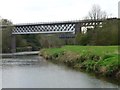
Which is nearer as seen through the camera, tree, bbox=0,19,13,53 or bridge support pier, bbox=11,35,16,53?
tree, bbox=0,19,13,53

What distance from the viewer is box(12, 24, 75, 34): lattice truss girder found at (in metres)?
106

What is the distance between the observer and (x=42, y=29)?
11056 cm

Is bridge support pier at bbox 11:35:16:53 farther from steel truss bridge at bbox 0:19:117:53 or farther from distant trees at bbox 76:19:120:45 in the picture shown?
distant trees at bbox 76:19:120:45

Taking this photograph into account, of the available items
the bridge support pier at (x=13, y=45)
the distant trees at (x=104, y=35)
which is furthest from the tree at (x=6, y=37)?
the distant trees at (x=104, y=35)

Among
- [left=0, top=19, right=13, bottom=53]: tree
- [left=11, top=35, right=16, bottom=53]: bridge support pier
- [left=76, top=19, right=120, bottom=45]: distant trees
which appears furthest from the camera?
[left=11, top=35, right=16, bottom=53]: bridge support pier

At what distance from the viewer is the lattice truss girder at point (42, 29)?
106125 millimetres

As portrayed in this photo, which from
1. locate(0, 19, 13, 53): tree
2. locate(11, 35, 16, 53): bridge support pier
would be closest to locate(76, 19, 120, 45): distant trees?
locate(0, 19, 13, 53): tree

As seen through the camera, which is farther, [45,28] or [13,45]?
[45,28]

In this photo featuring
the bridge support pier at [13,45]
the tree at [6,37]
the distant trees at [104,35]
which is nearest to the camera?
the distant trees at [104,35]

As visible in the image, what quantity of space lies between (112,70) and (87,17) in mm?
64536

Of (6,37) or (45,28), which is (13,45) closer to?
(6,37)

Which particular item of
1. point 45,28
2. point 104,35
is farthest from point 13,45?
point 104,35

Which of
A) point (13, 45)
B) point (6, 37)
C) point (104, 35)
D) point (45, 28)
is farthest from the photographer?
point (45, 28)

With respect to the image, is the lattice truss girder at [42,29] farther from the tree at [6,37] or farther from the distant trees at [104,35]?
the distant trees at [104,35]
